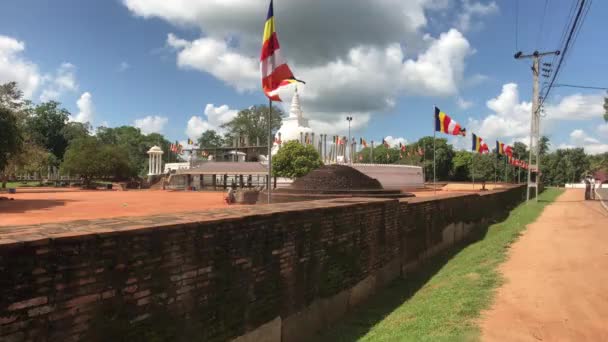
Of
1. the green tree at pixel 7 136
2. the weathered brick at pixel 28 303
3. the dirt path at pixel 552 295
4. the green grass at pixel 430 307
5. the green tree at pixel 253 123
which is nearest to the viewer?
the weathered brick at pixel 28 303

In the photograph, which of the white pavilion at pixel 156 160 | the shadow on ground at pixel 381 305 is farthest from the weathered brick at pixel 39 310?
the white pavilion at pixel 156 160

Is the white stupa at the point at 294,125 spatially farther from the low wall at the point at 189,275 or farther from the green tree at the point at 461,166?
the low wall at the point at 189,275

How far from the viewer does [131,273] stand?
330 centimetres

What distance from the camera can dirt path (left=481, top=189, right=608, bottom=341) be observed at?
181 inches

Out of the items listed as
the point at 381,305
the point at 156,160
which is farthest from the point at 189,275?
the point at 156,160

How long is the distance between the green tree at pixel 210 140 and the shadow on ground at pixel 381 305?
3184 inches

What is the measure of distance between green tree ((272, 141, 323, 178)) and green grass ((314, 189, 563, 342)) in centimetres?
2735

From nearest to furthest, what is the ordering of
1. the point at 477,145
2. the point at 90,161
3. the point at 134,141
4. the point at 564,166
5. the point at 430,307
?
1. the point at 430,307
2. the point at 477,145
3. the point at 90,161
4. the point at 134,141
5. the point at 564,166

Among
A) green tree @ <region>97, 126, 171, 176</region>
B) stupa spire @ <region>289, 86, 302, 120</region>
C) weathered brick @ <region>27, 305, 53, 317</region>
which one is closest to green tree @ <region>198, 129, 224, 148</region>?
green tree @ <region>97, 126, 171, 176</region>

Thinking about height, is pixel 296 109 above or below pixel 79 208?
above

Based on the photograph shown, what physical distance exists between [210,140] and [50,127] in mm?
29527

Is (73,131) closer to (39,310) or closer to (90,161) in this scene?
(90,161)

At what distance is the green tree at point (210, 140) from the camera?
290 ft

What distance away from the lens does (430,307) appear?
234 inches
